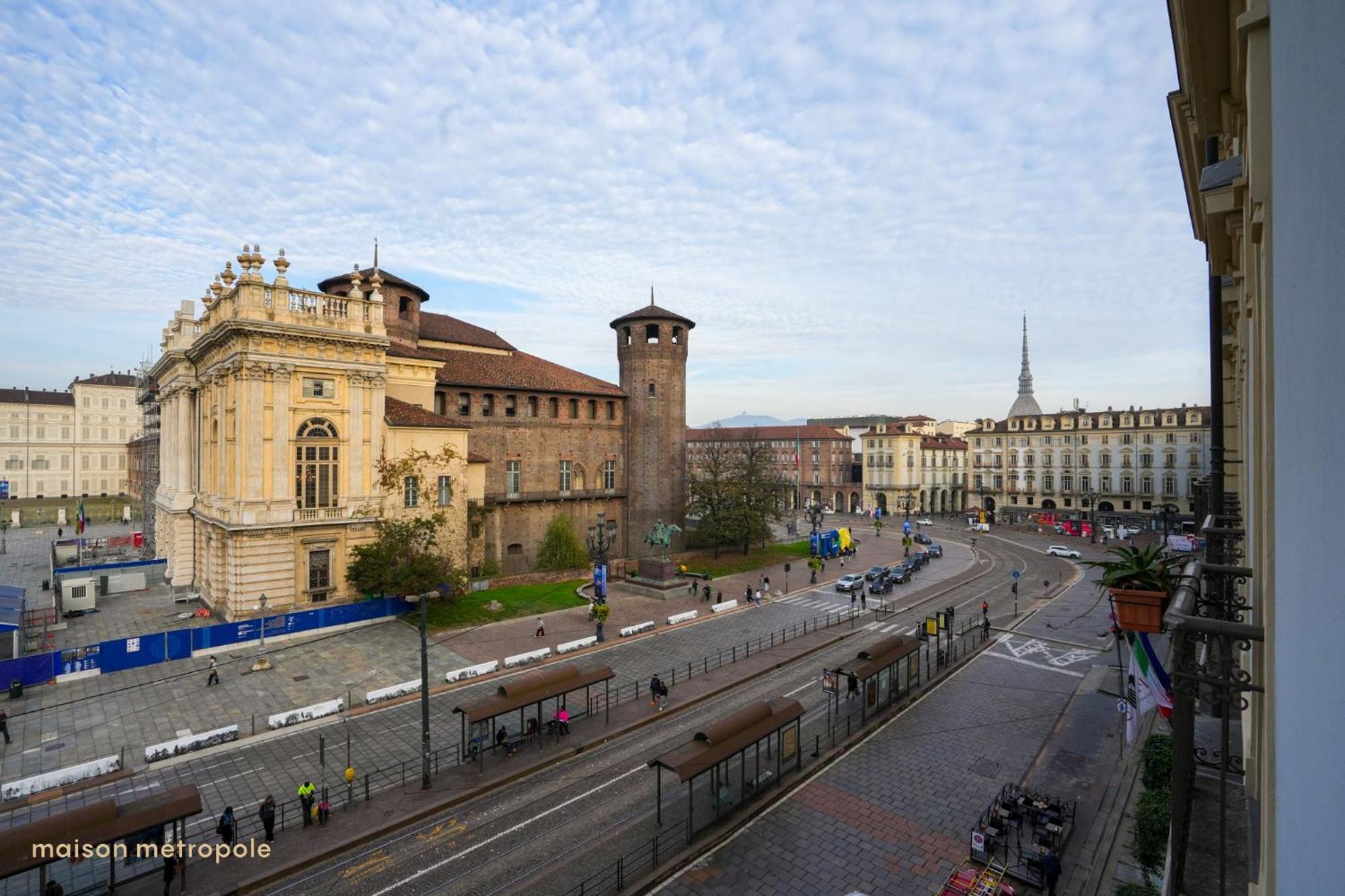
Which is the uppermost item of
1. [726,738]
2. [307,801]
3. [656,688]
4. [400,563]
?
[400,563]

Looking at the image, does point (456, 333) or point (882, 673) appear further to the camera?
point (456, 333)

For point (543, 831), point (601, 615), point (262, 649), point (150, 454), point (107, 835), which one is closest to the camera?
point (107, 835)

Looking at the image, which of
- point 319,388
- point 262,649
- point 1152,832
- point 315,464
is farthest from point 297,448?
point 1152,832

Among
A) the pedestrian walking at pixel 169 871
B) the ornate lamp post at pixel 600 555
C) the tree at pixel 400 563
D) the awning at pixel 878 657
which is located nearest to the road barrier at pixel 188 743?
the pedestrian walking at pixel 169 871

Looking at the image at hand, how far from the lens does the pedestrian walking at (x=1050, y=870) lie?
520 inches

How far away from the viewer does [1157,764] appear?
15.5m

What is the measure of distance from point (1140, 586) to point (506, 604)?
32.6 m

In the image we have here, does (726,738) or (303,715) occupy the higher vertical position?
(726,738)

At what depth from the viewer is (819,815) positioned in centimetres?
1656

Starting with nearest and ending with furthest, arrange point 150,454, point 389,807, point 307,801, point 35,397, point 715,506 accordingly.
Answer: point 307,801
point 389,807
point 715,506
point 150,454
point 35,397

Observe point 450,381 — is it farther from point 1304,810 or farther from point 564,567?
point 1304,810

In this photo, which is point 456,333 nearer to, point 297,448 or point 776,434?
point 297,448

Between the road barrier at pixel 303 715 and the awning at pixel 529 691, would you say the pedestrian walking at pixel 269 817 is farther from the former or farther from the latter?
the road barrier at pixel 303 715

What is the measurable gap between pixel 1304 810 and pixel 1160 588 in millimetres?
9647
